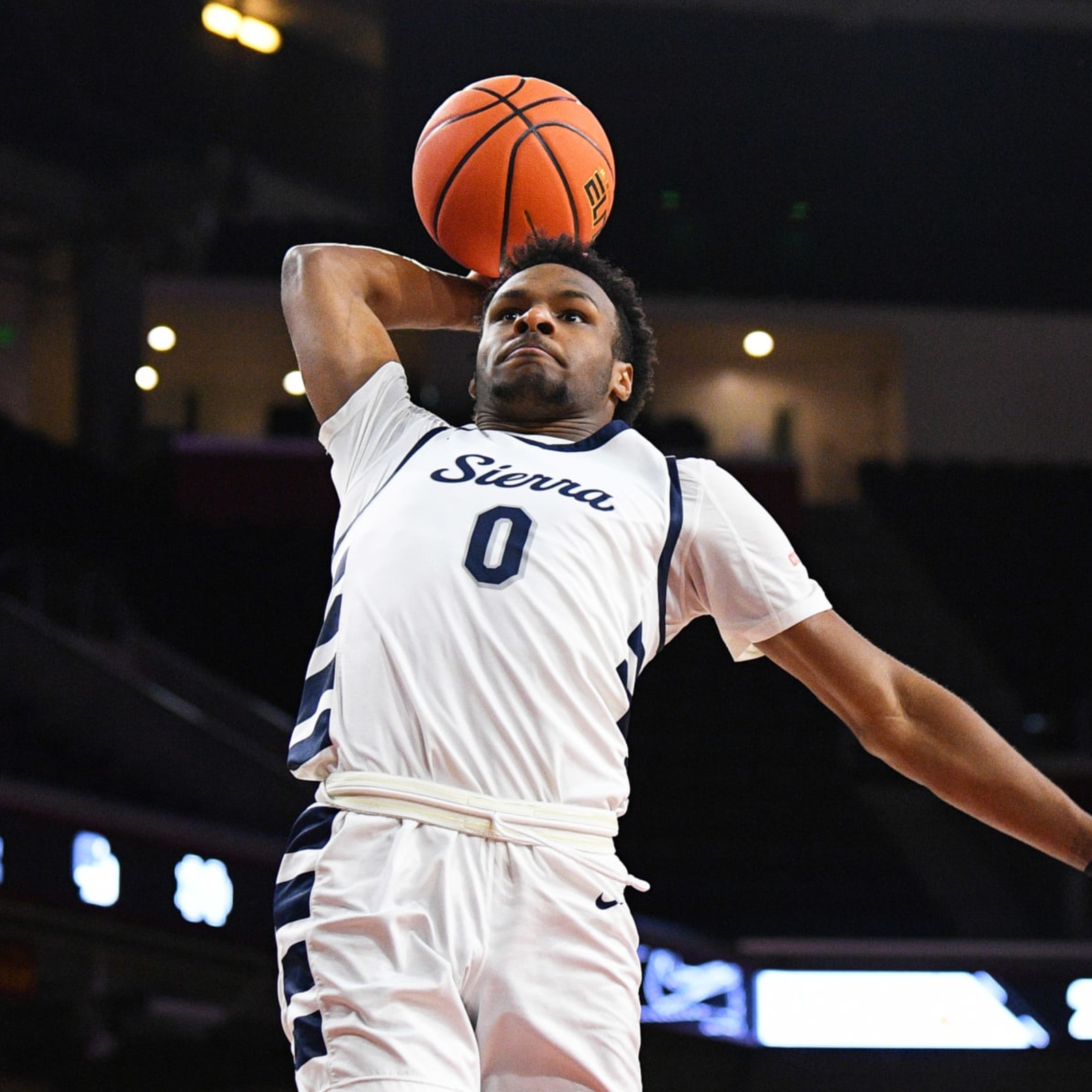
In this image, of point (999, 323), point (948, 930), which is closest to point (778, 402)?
point (999, 323)

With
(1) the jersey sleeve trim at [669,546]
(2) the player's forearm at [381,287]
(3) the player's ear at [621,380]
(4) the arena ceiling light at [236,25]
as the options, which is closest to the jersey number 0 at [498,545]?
(1) the jersey sleeve trim at [669,546]

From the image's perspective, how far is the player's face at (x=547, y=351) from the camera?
97.7 inches

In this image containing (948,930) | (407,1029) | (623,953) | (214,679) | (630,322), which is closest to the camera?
(407,1029)

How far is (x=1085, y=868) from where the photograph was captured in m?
2.15

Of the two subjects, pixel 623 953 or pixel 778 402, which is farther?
pixel 778 402

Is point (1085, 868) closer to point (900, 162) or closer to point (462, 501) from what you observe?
point (462, 501)

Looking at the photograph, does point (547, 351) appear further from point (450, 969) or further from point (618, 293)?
point (450, 969)

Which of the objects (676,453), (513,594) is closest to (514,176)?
(513,594)

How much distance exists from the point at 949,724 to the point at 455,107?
5.25 feet

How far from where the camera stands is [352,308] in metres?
2.65

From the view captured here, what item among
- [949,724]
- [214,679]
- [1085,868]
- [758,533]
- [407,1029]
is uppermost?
[758,533]

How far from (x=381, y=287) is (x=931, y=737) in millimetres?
1246

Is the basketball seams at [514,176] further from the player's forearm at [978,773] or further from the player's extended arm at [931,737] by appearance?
the player's forearm at [978,773]

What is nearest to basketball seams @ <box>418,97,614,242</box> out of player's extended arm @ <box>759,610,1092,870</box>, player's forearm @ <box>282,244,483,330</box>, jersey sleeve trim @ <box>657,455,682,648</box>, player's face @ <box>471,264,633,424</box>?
player's forearm @ <box>282,244,483,330</box>
